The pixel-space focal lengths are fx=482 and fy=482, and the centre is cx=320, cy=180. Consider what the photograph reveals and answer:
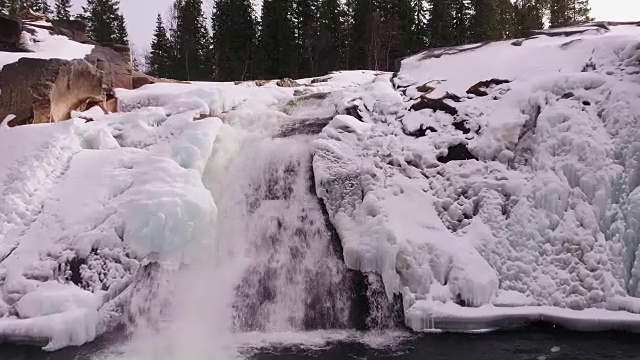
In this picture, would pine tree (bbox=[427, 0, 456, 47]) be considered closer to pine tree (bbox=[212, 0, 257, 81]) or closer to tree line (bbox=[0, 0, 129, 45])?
pine tree (bbox=[212, 0, 257, 81])

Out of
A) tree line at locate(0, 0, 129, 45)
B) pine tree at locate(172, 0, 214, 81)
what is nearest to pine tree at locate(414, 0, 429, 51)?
pine tree at locate(172, 0, 214, 81)

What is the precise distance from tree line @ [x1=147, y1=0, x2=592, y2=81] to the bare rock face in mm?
18822

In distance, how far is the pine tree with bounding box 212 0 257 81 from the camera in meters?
28.6

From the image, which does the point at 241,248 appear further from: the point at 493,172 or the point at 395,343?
the point at 493,172

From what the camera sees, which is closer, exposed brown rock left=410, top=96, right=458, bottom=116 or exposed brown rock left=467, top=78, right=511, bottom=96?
exposed brown rock left=410, top=96, right=458, bottom=116

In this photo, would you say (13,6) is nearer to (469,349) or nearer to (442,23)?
(442,23)

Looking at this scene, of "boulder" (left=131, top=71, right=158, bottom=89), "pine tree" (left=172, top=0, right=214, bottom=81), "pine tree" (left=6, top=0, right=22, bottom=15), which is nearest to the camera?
"boulder" (left=131, top=71, right=158, bottom=89)

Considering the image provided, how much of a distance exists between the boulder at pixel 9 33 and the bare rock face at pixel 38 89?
8.04ft

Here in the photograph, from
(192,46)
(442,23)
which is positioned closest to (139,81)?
(192,46)

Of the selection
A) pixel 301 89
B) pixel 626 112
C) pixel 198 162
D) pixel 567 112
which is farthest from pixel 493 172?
pixel 301 89

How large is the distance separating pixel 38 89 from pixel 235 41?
70.4 ft

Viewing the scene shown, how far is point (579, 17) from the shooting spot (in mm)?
28141

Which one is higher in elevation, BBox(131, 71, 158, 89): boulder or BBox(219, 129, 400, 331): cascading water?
BBox(131, 71, 158, 89): boulder

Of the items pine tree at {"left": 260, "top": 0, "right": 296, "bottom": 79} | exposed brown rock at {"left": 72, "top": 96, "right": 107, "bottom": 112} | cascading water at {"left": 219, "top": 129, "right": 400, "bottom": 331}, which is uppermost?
pine tree at {"left": 260, "top": 0, "right": 296, "bottom": 79}
